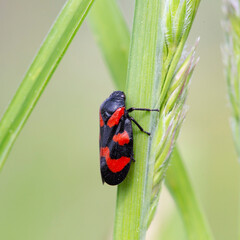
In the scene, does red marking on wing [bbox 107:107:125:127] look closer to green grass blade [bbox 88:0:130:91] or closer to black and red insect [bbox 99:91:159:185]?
black and red insect [bbox 99:91:159:185]

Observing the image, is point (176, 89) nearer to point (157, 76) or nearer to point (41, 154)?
point (157, 76)

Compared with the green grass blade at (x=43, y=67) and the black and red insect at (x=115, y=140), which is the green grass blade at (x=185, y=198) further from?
the green grass blade at (x=43, y=67)

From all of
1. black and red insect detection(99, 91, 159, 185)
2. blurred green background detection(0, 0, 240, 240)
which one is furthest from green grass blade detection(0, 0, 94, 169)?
blurred green background detection(0, 0, 240, 240)

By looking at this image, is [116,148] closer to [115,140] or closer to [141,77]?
[115,140]

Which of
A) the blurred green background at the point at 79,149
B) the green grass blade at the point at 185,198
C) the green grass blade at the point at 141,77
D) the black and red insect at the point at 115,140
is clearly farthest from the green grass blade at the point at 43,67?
the blurred green background at the point at 79,149

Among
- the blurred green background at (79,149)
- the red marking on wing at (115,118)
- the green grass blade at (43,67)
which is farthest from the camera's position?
the blurred green background at (79,149)

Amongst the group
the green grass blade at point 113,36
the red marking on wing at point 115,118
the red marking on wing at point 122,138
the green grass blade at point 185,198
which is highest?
the green grass blade at point 113,36

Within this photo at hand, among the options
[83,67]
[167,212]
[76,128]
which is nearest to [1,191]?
[76,128]

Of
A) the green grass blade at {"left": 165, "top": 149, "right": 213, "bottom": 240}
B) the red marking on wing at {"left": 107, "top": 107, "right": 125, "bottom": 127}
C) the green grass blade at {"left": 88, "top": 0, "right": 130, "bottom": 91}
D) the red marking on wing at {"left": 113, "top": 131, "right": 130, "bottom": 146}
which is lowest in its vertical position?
the green grass blade at {"left": 165, "top": 149, "right": 213, "bottom": 240}
